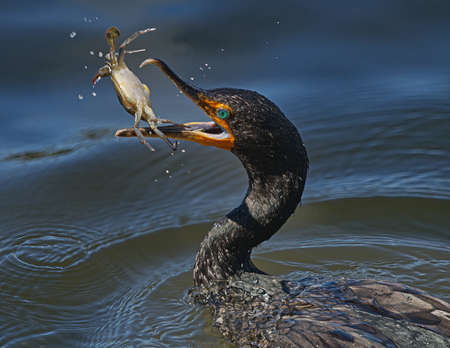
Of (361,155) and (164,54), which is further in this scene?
(164,54)

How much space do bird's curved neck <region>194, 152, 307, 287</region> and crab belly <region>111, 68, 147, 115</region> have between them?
817 mm

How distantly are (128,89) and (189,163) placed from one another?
2615 mm

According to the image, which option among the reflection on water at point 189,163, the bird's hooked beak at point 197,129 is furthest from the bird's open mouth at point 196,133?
the reflection on water at point 189,163

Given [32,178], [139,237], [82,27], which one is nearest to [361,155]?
[139,237]

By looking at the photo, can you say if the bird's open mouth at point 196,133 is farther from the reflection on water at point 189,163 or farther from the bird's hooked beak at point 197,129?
the reflection on water at point 189,163

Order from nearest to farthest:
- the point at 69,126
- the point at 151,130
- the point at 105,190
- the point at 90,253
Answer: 1. the point at 151,130
2. the point at 90,253
3. the point at 105,190
4. the point at 69,126

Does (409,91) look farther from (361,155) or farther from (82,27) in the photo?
(82,27)

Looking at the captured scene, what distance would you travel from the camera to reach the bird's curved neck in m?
4.31

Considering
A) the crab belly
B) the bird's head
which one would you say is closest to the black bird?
the bird's head

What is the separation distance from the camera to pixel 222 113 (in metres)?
4.13

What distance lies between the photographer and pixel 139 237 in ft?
18.7

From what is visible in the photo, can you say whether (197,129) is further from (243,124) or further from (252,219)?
(252,219)

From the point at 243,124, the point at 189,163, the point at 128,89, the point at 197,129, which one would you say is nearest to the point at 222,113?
the point at 243,124

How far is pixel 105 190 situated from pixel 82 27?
3.19 meters
